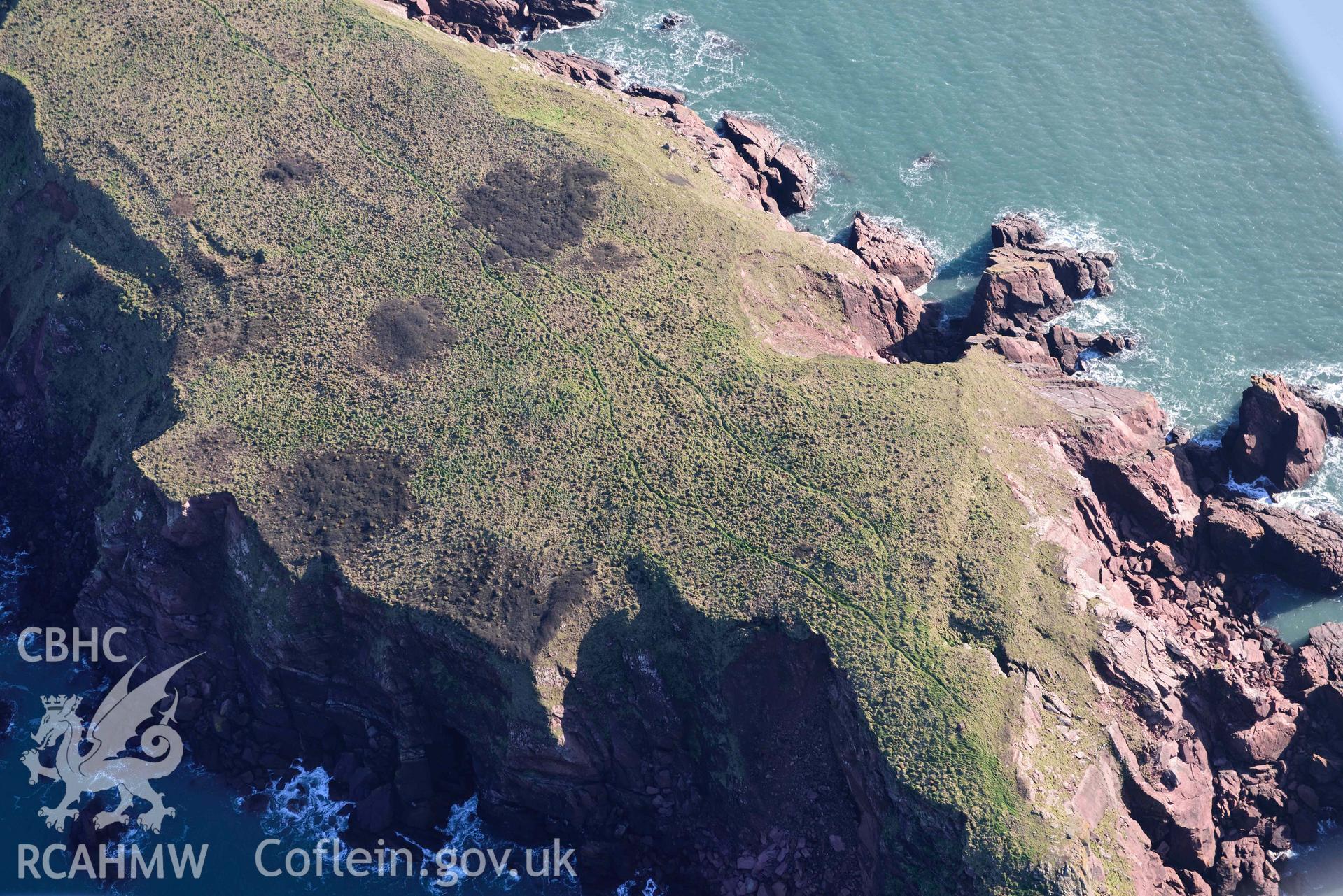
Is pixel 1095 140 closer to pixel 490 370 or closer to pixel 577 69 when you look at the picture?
pixel 577 69

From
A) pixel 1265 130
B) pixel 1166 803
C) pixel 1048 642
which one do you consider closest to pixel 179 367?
pixel 1048 642

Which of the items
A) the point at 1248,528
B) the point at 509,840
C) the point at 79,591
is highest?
the point at 1248,528

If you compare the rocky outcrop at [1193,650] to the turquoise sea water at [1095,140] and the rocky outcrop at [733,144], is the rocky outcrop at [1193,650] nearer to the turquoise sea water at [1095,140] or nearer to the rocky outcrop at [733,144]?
the turquoise sea water at [1095,140]

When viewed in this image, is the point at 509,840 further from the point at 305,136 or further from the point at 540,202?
the point at 305,136

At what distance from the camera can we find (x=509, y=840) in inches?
2933

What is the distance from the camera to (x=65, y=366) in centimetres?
8481

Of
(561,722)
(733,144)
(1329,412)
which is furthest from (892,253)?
(561,722)

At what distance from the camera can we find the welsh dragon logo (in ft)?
251

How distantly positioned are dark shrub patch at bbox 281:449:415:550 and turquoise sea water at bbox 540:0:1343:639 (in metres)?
42.5

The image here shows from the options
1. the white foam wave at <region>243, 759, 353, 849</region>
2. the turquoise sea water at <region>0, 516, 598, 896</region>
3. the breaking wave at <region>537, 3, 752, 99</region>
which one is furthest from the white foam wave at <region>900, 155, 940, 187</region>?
the white foam wave at <region>243, 759, 353, 849</region>

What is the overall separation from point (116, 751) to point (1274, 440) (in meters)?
78.8

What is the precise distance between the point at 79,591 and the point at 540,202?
40.3 meters

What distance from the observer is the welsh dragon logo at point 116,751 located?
76.6m

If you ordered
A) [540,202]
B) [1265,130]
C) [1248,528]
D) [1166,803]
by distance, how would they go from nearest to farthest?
1. [1166,803]
2. [1248,528]
3. [540,202]
4. [1265,130]
